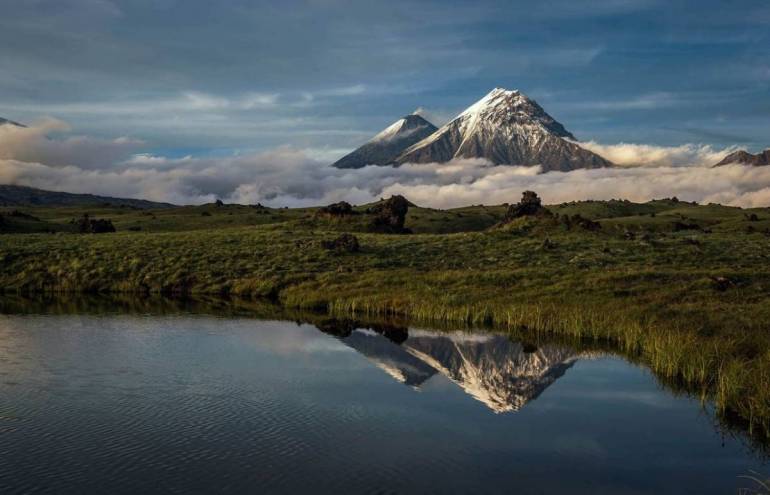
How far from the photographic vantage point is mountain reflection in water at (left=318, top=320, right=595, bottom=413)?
2955 centimetres

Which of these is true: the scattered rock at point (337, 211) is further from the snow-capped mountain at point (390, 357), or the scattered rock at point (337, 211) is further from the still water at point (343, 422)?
the still water at point (343, 422)

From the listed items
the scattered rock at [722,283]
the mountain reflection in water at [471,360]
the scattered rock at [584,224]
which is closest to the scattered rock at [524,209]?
the scattered rock at [584,224]

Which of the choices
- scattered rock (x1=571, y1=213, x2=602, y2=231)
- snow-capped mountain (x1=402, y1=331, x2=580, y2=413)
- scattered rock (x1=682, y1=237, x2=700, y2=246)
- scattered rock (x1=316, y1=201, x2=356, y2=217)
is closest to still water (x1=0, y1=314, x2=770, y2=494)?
snow-capped mountain (x1=402, y1=331, x2=580, y2=413)

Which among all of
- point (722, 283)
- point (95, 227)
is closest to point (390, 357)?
point (722, 283)

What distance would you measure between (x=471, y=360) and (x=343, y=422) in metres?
12.8

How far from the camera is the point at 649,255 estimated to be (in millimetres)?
65375

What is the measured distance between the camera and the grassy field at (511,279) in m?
31.9

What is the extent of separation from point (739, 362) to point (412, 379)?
13.5 meters

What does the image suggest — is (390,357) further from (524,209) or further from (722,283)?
(524,209)

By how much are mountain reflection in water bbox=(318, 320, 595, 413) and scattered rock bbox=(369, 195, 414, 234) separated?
59225 millimetres

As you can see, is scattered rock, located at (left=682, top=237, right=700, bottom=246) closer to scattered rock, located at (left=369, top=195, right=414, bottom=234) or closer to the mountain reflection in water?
the mountain reflection in water

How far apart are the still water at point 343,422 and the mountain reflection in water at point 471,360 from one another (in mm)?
173

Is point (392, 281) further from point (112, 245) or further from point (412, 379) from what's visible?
point (112, 245)

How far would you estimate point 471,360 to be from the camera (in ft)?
115
